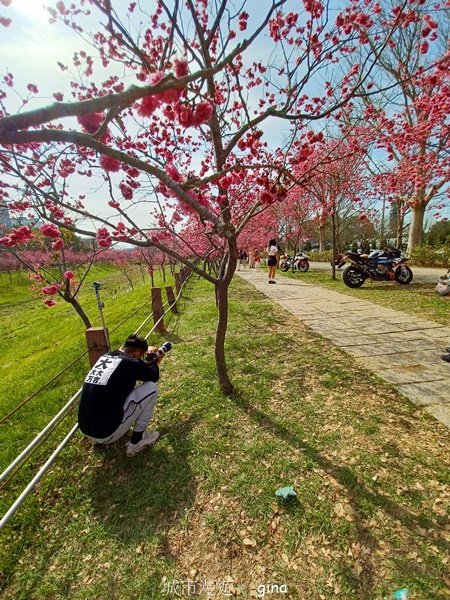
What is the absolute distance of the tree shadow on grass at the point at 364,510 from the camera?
164 cm

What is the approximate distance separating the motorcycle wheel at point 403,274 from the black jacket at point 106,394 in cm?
982

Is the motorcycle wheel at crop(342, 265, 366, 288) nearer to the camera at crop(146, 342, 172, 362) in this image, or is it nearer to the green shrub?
the camera at crop(146, 342, 172, 362)

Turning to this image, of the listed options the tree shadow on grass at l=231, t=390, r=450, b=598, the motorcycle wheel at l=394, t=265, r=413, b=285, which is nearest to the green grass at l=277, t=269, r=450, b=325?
A: the motorcycle wheel at l=394, t=265, r=413, b=285

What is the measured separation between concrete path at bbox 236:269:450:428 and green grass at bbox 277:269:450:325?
38 centimetres

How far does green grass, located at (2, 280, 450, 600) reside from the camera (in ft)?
5.70

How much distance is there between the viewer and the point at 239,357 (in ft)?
15.4

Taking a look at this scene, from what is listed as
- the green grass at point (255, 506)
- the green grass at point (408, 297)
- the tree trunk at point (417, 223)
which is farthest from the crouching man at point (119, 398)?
the tree trunk at point (417, 223)

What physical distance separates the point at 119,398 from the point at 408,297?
7.91 metres

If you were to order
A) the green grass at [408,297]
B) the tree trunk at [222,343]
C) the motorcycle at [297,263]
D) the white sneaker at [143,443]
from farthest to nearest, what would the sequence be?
the motorcycle at [297,263], the green grass at [408,297], the tree trunk at [222,343], the white sneaker at [143,443]

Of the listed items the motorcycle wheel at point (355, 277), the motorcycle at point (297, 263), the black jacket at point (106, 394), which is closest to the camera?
the black jacket at point (106, 394)

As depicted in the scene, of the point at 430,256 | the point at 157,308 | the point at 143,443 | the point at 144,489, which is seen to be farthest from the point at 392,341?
the point at 430,256

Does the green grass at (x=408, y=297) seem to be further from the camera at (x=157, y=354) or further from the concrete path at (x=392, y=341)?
the camera at (x=157, y=354)

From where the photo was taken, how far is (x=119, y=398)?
2639 mm

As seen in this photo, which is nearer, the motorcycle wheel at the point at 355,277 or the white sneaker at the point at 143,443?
the white sneaker at the point at 143,443
